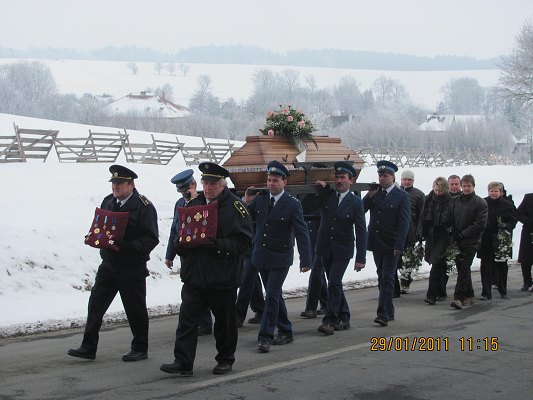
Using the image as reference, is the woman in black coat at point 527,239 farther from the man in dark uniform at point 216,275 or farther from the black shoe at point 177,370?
the black shoe at point 177,370

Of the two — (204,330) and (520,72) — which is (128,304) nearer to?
(204,330)

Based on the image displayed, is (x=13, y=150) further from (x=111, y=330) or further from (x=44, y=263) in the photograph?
(x=111, y=330)

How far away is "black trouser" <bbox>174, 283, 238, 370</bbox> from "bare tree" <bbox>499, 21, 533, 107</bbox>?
5324 cm

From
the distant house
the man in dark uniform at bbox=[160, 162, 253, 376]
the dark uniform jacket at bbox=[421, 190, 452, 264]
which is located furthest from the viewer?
the distant house

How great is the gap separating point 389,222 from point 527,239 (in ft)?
15.3

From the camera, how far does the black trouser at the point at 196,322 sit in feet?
26.9

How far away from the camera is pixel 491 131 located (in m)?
110

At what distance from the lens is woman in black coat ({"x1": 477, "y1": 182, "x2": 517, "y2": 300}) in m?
14.1

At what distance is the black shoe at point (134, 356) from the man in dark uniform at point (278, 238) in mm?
1392

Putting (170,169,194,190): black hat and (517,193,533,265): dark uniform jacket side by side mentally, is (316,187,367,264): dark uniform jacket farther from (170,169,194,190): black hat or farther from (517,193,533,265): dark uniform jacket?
(517,193,533,265): dark uniform jacket

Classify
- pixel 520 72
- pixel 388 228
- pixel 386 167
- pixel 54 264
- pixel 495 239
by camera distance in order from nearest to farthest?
pixel 388 228
pixel 386 167
pixel 54 264
pixel 495 239
pixel 520 72

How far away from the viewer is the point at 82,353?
8.86m

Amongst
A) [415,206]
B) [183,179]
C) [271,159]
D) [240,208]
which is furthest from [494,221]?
[240,208]

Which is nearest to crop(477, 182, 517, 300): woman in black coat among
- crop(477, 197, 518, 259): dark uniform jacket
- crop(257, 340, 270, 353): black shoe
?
crop(477, 197, 518, 259): dark uniform jacket
